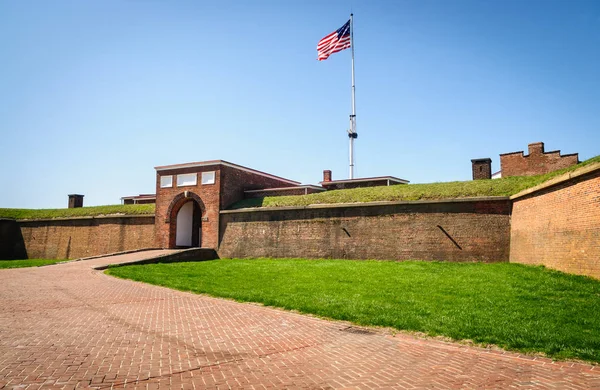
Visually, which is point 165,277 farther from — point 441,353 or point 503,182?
point 503,182

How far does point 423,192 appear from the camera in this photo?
18344 millimetres

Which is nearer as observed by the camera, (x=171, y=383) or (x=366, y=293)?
(x=171, y=383)

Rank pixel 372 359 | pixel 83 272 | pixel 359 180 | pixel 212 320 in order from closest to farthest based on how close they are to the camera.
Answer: pixel 372 359 < pixel 212 320 < pixel 83 272 < pixel 359 180

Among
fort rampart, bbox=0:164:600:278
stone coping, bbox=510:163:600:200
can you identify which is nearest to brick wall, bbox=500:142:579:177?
fort rampart, bbox=0:164:600:278

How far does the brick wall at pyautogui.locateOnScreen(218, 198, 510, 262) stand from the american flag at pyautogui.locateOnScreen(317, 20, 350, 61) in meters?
12.6

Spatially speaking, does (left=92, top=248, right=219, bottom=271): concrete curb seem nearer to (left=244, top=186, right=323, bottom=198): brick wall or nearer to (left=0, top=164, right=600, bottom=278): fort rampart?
(left=0, top=164, right=600, bottom=278): fort rampart

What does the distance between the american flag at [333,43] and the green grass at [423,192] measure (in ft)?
37.5

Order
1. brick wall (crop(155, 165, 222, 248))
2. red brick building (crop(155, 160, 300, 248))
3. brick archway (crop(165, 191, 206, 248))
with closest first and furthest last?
brick wall (crop(155, 165, 222, 248))
red brick building (crop(155, 160, 300, 248))
brick archway (crop(165, 191, 206, 248))

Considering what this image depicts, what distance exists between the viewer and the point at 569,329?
20.5 feet

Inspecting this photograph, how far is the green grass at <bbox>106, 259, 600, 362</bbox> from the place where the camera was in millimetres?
6219

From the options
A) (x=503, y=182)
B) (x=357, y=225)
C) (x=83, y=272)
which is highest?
(x=503, y=182)

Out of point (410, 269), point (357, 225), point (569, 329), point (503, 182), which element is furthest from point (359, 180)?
point (569, 329)

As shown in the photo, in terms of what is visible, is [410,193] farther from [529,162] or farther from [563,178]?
[529,162]

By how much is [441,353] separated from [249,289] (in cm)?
669
